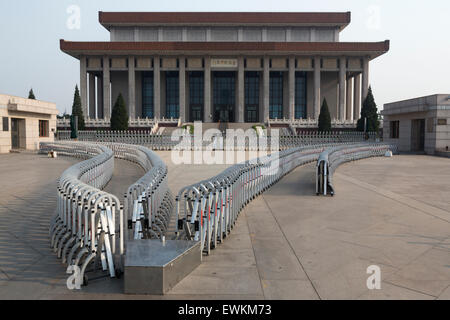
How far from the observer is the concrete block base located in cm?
465

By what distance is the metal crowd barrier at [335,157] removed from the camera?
11.8m

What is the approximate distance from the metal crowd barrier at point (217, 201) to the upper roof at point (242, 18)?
52807 millimetres

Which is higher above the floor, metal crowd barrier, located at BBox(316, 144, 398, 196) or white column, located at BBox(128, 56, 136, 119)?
white column, located at BBox(128, 56, 136, 119)

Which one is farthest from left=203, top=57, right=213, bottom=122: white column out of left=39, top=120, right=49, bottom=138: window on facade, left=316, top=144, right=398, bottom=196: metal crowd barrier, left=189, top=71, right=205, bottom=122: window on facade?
left=316, top=144, right=398, bottom=196: metal crowd barrier

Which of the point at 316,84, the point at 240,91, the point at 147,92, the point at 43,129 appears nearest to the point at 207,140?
the point at 43,129

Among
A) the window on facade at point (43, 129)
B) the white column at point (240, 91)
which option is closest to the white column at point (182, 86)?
the white column at point (240, 91)

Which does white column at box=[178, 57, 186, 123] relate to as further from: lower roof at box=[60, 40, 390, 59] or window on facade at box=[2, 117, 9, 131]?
window on facade at box=[2, 117, 9, 131]

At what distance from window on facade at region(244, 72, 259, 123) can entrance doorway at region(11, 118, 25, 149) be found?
116 feet

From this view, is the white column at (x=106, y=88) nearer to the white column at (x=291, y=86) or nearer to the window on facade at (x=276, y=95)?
the window on facade at (x=276, y=95)

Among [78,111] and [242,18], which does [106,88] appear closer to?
Result: [78,111]

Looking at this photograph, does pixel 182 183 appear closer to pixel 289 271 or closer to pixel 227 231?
pixel 227 231

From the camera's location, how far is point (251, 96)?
60.2 meters

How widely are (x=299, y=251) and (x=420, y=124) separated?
3240 cm

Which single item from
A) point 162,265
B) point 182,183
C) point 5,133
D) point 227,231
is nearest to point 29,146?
point 5,133
